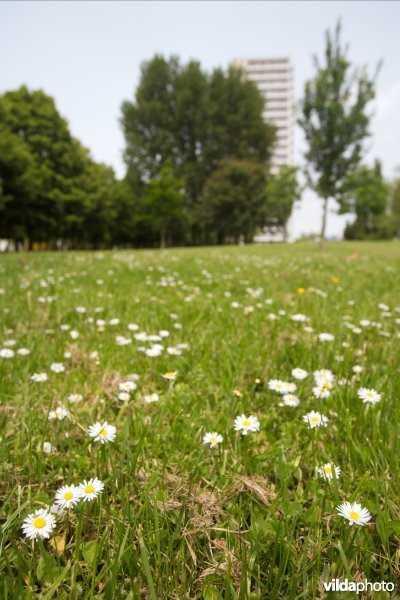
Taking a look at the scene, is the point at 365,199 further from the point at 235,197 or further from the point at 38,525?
the point at 38,525

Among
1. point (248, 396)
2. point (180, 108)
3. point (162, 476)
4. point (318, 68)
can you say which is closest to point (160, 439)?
point (162, 476)

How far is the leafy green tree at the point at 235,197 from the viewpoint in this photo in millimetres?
41000

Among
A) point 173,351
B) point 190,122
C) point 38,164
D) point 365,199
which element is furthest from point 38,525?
point 190,122

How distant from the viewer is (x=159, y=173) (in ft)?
134

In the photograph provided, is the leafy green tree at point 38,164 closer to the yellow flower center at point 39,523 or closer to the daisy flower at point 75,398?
the daisy flower at point 75,398

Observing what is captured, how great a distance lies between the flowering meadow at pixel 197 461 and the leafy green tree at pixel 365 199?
63.6 feet

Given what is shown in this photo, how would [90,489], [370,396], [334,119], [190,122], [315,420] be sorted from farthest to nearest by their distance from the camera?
[190,122] < [334,119] < [370,396] < [315,420] < [90,489]

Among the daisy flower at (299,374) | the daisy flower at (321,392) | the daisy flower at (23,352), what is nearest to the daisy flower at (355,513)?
the daisy flower at (321,392)

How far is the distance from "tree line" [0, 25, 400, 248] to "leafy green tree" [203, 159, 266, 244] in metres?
Answer: 0.13

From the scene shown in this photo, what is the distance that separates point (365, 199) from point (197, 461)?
29.2 meters

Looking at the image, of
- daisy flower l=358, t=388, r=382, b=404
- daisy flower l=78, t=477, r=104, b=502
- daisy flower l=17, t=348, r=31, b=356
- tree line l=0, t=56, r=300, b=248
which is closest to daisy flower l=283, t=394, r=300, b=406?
daisy flower l=358, t=388, r=382, b=404

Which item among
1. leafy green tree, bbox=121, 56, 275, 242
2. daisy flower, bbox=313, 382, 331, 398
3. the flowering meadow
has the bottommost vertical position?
the flowering meadow

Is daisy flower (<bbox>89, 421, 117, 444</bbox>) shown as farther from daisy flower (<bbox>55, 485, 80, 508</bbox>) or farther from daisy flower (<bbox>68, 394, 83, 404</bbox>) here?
daisy flower (<bbox>68, 394, 83, 404</bbox>)

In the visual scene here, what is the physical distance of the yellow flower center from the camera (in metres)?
0.99
